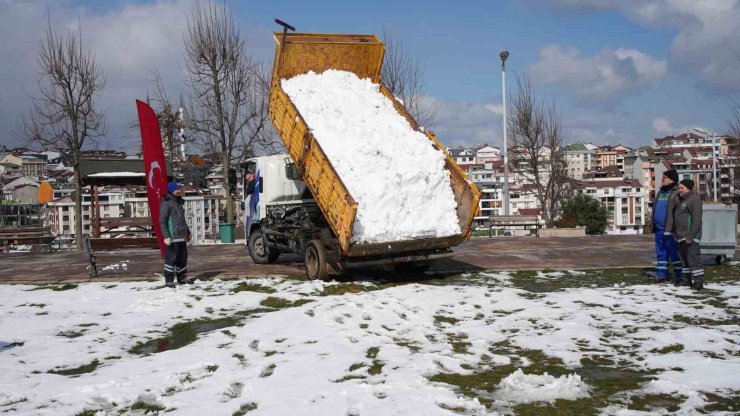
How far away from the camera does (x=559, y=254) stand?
16266mm

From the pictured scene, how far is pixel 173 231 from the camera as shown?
36.6 feet

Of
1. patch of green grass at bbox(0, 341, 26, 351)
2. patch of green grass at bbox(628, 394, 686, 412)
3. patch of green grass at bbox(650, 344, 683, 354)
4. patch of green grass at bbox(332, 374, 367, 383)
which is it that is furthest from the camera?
patch of green grass at bbox(0, 341, 26, 351)

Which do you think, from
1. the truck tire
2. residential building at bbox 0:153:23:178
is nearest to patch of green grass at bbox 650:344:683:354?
the truck tire

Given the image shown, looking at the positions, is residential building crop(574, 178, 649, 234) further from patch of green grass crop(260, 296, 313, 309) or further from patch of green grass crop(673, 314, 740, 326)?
patch of green grass crop(673, 314, 740, 326)

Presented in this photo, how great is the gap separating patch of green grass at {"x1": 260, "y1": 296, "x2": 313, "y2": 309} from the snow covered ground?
3 centimetres

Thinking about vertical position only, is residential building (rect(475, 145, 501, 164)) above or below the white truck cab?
above

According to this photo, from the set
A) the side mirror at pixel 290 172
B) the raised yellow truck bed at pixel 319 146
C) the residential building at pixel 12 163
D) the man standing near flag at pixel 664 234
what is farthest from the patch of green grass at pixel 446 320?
the residential building at pixel 12 163

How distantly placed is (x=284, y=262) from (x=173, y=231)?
4408mm

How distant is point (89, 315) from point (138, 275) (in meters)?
4.34

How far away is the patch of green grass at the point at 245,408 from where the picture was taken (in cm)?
464

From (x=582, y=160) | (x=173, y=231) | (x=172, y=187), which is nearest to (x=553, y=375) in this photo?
(x=173, y=231)

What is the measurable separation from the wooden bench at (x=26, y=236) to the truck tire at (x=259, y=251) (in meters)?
11.5

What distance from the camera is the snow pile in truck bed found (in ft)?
35.6

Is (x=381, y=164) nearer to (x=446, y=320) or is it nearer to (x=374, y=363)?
(x=446, y=320)
